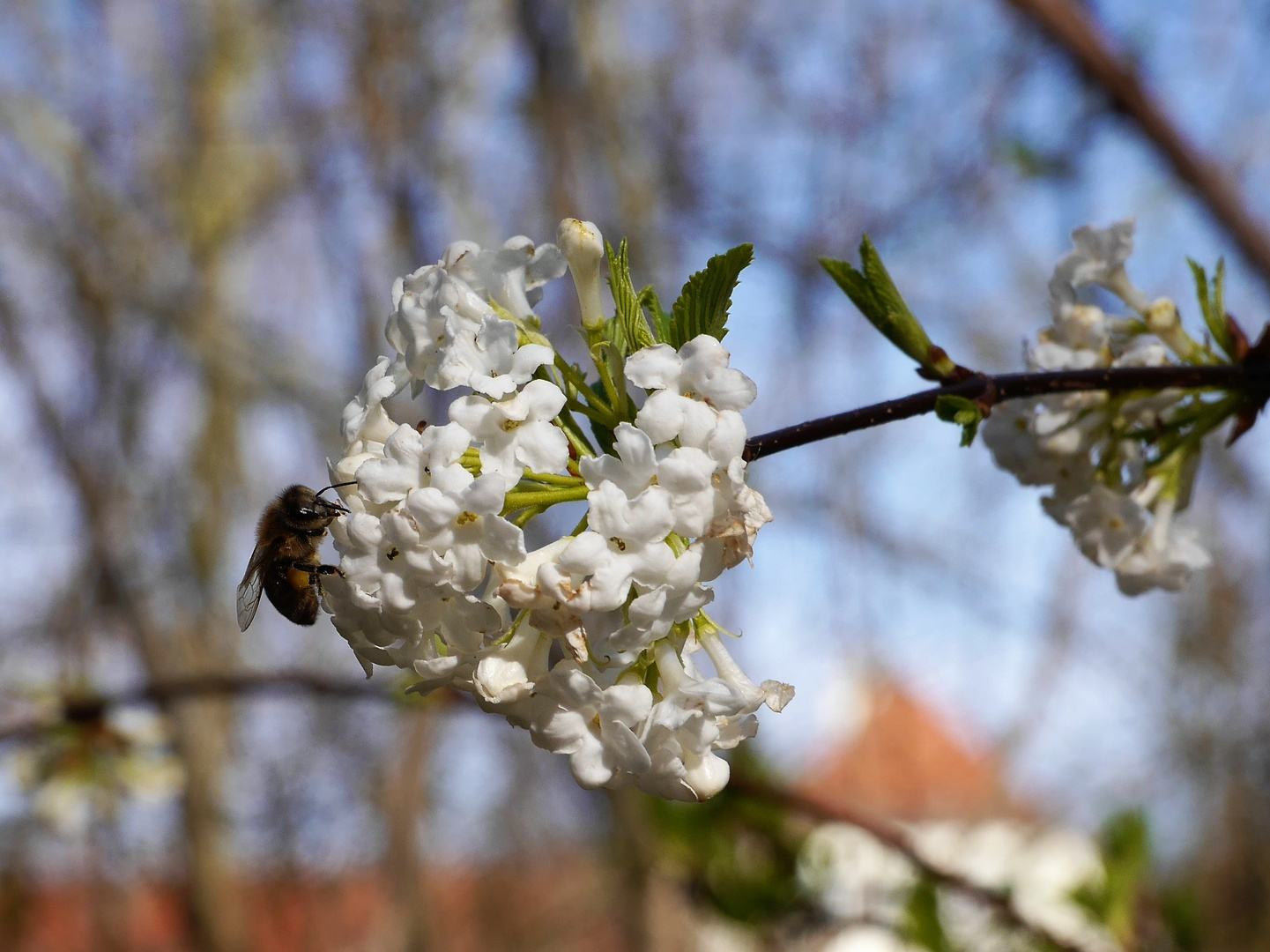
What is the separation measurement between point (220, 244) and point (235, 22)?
86.0 inches

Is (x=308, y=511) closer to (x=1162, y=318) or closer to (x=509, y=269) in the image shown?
(x=509, y=269)

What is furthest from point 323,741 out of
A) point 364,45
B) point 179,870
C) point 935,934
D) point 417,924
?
point 935,934

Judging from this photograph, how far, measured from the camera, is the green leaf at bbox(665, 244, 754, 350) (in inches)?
57.9

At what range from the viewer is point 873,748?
8.38 meters

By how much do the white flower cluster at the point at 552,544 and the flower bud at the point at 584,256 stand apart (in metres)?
0.17

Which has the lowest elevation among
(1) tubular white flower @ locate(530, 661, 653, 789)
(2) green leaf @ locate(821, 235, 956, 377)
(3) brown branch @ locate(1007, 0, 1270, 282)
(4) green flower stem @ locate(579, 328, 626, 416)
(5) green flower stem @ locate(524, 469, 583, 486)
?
(1) tubular white flower @ locate(530, 661, 653, 789)

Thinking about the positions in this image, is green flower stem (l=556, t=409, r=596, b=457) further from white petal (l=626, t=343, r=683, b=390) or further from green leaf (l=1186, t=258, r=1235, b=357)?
green leaf (l=1186, t=258, r=1235, b=357)

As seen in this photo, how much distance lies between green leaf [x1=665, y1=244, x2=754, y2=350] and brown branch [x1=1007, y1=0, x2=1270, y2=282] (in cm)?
290

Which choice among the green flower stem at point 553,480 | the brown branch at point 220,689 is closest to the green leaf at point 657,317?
the green flower stem at point 553,480

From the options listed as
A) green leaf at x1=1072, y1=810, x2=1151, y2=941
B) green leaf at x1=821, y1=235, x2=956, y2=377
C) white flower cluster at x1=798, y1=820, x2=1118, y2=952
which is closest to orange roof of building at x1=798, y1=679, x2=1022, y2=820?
white flower cluster at x1=798, y1=820, x2=1118, y2=952

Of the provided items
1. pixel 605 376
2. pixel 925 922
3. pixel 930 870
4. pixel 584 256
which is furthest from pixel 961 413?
pixel 925 922

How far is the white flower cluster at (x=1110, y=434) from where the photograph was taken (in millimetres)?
2152

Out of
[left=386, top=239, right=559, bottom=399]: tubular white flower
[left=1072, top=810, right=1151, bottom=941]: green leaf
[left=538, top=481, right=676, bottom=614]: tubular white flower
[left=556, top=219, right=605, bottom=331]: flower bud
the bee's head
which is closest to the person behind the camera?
[left=538, top=481, right=676, bottom=614]: tubular white flower

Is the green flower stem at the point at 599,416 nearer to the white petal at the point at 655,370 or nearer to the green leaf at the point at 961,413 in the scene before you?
the white petal at the point at 655,370
